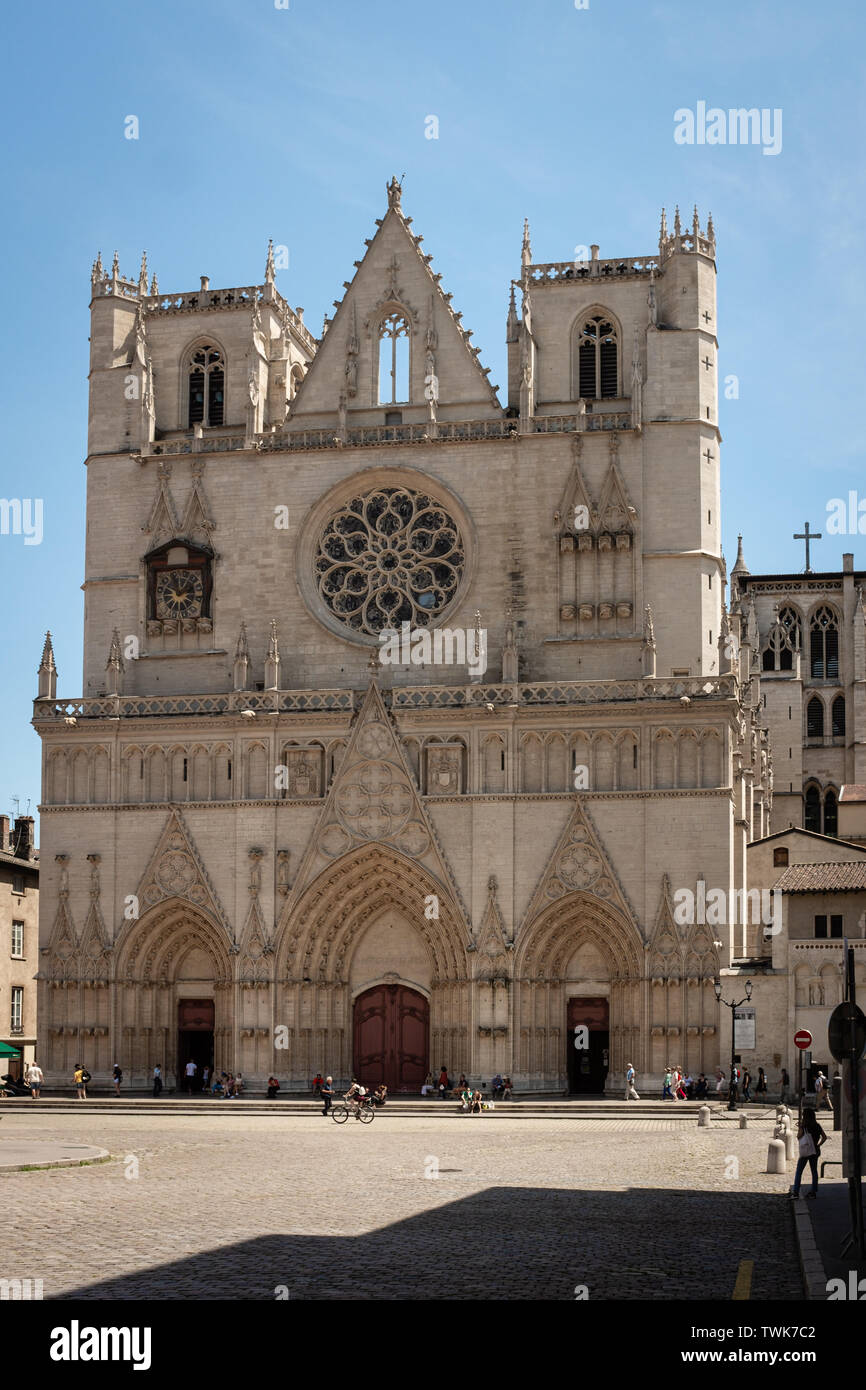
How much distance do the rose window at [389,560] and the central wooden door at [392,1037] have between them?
11207mm

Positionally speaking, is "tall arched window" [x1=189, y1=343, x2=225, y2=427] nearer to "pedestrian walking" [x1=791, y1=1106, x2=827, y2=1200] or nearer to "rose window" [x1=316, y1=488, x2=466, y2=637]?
"rose window" [x1=316, y1=488, x2=466, y2=637]

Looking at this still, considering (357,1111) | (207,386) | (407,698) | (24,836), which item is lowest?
(357,1111)

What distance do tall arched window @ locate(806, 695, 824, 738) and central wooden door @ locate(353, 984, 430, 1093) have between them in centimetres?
3756

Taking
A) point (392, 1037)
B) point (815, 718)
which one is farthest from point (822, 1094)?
point (815, 718)

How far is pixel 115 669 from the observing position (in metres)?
56.3

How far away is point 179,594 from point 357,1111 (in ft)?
65.1

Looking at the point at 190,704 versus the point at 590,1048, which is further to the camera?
the point at 190,704

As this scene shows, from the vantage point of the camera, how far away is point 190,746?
181ft

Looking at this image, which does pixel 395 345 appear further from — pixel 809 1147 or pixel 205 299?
pixel 809 1147

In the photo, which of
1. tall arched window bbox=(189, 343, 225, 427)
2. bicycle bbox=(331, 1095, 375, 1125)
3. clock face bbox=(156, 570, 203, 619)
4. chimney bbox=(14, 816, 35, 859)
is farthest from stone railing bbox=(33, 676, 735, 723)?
chimney bbox=(14, 816, 35, 859)

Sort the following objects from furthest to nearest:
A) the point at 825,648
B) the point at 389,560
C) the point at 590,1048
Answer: the point at 825,648, the point at 389,560, the point at 590,1048

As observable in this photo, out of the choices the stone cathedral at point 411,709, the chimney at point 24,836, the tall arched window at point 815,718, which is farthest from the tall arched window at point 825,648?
the chimney at point 24,836

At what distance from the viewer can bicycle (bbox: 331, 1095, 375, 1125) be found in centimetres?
4368
